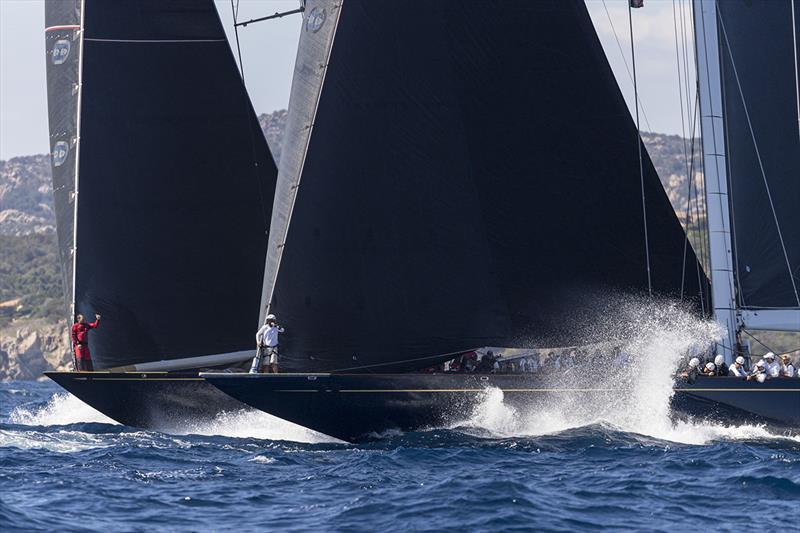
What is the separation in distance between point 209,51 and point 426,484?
16034 millimetres

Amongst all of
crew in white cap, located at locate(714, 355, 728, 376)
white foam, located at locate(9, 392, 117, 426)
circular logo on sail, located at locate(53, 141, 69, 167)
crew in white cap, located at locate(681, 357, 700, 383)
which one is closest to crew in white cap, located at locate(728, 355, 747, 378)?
crew in white cap, located at locate(714, 355, 728, 376)

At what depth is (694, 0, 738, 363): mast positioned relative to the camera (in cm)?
2705

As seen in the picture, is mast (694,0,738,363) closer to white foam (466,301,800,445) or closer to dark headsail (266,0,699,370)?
white foam (466,301,800,445)

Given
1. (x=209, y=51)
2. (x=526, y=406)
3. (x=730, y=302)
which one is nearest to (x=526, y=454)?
(x=526, y=406)

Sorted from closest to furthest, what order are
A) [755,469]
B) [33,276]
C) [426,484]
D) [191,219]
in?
[426,484] < [755,469] < [191,219] < [33,276]

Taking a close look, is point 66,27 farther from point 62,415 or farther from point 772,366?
point 772,366

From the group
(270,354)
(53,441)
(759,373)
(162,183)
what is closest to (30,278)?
(162,183)

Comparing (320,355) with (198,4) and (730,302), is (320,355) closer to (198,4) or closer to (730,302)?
(730,302)

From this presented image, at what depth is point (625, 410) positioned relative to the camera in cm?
2639

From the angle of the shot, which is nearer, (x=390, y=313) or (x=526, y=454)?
(x=526, y=454)

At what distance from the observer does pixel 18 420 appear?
3581 cm

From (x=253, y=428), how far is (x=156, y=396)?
A: 256 cm

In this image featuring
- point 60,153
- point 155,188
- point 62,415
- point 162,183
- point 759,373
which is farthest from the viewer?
point 62,415

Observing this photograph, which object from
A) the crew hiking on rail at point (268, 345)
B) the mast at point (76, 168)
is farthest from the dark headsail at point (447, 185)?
the mast at point (76, 168)
